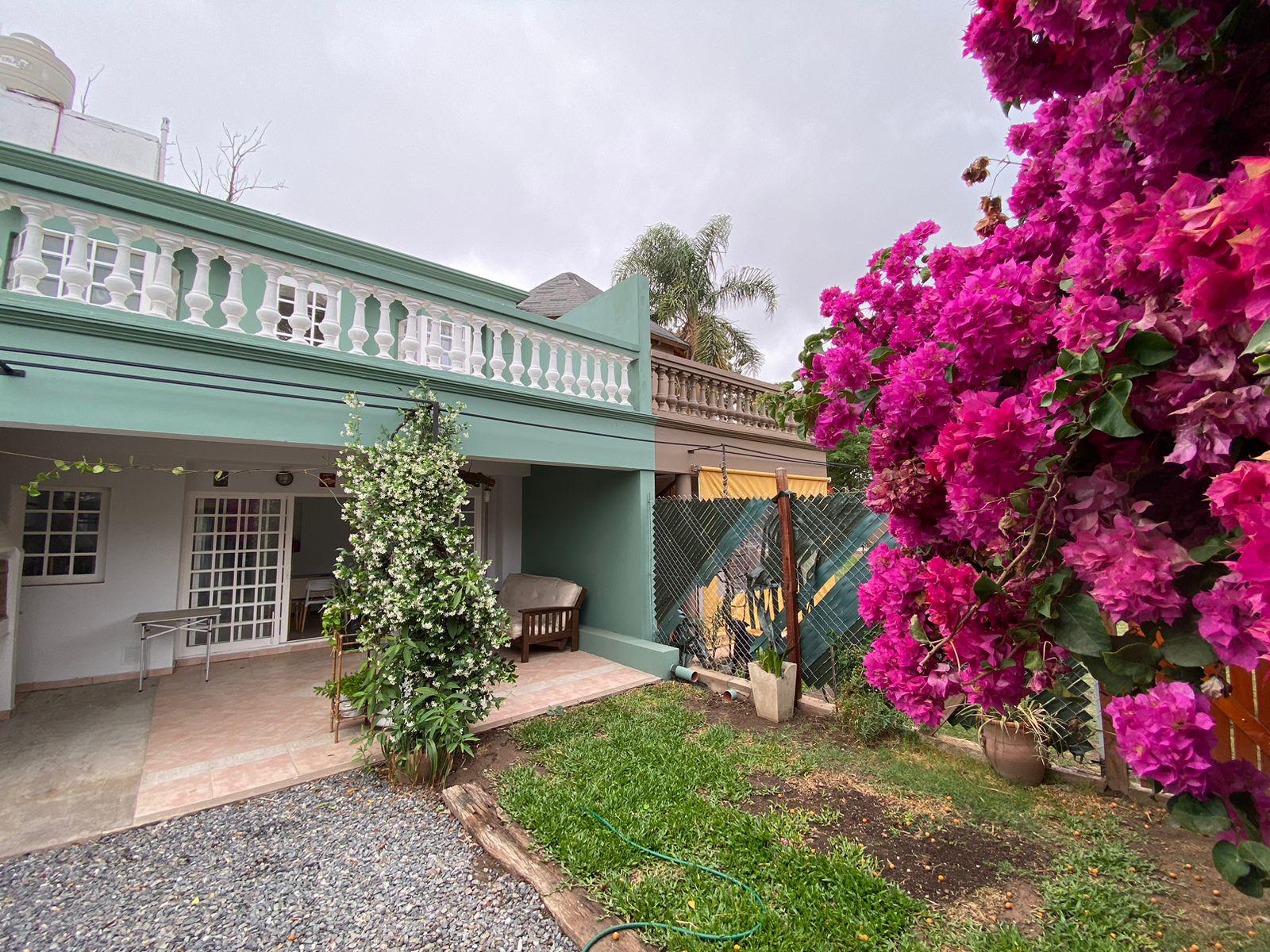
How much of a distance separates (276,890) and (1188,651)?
3.61m

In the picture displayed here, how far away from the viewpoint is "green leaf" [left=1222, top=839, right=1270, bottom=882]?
26.5 inches

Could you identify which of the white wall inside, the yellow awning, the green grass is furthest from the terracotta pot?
the white wall inside

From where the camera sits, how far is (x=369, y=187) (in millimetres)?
11344

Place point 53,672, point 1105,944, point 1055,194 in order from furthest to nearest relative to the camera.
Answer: point 53,672 → point 1105,944 → point 1055,194

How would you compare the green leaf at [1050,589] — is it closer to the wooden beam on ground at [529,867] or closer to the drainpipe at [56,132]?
the wooden beam on ground at [529,867]

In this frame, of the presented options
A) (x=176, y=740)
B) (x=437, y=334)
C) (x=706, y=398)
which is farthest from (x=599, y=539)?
(x=176, y=740)

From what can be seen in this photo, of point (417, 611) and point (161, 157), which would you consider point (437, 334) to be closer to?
point (417, 611)

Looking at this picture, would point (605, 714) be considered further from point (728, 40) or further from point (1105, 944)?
point (728, 40)

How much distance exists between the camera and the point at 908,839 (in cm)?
278

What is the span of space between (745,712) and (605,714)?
1.27m

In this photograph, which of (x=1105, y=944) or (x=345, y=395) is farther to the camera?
(x=345, y=395)

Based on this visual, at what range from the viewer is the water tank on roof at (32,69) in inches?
244

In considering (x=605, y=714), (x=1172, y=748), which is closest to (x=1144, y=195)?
(x=1172, y=748)

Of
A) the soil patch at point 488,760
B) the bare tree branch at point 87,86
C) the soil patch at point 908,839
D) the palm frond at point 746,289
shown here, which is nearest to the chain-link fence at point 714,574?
the soil patch at point 908,839
